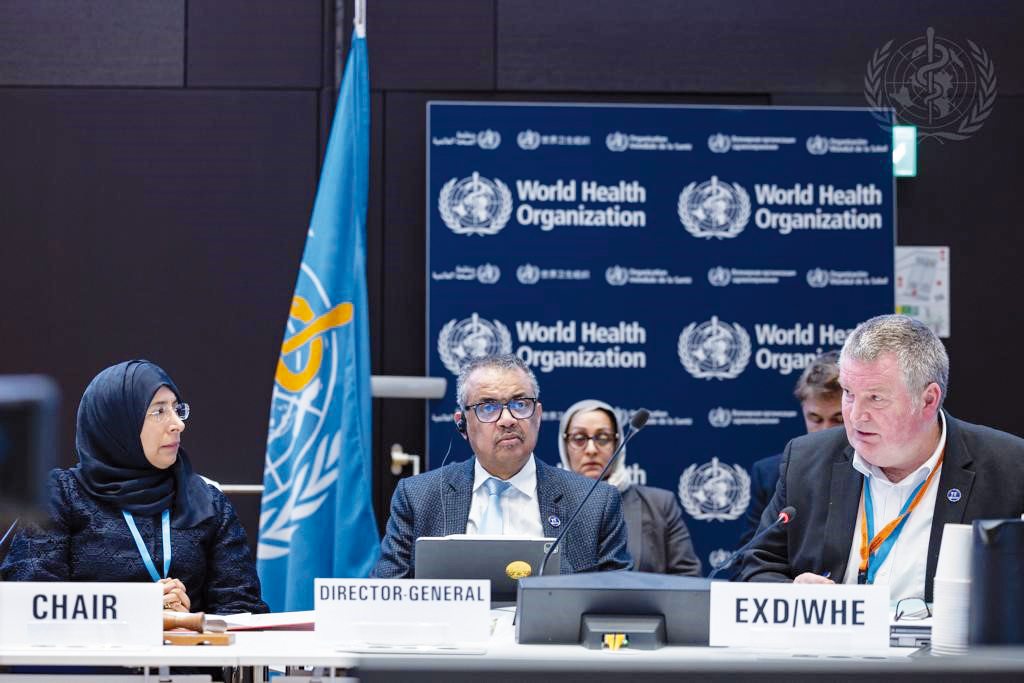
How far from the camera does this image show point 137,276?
518 centimetres

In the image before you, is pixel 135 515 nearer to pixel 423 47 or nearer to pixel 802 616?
pixel 802 616

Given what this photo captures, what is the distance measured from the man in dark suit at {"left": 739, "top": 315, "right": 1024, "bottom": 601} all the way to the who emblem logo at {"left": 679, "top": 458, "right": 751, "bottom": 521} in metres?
2.11

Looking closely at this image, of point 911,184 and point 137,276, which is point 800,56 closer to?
point 911,184

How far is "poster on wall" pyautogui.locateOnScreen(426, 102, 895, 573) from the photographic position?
513cm

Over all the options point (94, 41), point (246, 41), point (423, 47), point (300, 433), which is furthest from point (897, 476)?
point (94, 41)

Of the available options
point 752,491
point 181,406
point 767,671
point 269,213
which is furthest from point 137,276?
point 767,671

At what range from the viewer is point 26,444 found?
1173mm

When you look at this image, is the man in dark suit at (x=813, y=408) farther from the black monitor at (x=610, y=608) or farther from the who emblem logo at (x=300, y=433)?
the black monitor at (x=610, y=608)

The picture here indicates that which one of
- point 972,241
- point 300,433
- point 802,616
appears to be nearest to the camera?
point 802,616

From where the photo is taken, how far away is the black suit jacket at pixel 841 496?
288 cm

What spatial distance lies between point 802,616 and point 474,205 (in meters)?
3.12

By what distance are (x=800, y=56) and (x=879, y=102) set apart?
0.39 m

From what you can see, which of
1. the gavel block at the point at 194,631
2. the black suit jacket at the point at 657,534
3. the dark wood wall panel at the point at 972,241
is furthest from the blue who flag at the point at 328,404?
the gavel block at the point at 194,631

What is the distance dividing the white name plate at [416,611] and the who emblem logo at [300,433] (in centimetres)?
234
